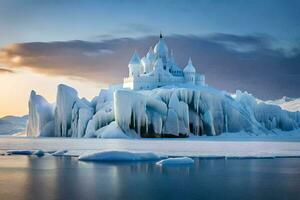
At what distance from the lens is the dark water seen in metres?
16.5

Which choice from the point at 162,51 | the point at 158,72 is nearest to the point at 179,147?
the point at 158,72

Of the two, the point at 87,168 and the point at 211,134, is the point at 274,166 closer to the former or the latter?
the point at 87,168

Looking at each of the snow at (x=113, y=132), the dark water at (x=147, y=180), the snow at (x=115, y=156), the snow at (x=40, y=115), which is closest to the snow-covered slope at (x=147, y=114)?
the snow at (x=113, y=132)

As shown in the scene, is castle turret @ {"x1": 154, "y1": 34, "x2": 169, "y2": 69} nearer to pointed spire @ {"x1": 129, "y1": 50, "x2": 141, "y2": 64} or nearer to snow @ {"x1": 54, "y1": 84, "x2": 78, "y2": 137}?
pointed spire @ {"x1": 129, "y1": 50, "x2": 141, "y2": 64}

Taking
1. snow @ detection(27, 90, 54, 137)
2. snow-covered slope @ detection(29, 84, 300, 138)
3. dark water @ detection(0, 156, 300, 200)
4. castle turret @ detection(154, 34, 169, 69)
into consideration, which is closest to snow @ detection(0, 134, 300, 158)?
dark water @ detection(0, 156, 300, 200)

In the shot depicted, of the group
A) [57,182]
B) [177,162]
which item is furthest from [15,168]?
[177,162]

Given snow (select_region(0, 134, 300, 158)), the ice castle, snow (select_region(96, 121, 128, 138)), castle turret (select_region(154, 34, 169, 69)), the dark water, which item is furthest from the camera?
castle turret (select_region(154, 34, 169, 69))

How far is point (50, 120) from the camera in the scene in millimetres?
80875

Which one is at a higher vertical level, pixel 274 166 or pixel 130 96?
pixel 130 96

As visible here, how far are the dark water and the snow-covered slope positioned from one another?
138 ft

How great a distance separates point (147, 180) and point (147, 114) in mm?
54089

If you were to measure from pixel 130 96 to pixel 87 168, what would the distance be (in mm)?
44760

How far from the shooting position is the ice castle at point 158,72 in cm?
9181

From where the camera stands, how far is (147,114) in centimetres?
7419
